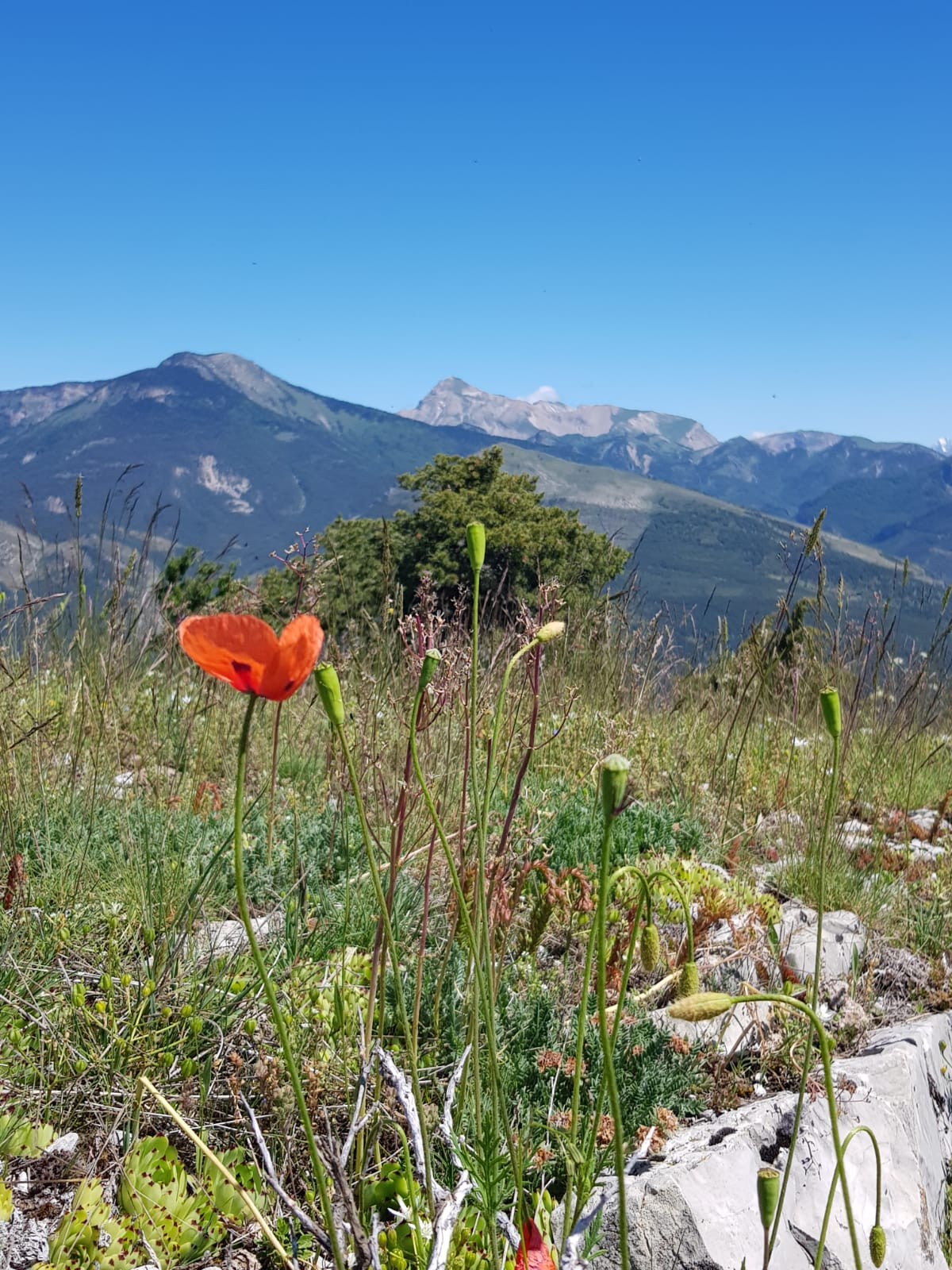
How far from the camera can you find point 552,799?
3561 mm

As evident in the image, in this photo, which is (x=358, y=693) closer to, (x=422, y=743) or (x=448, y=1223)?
(x=422, y=743)

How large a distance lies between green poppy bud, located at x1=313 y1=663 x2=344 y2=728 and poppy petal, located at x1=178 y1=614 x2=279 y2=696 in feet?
0.22

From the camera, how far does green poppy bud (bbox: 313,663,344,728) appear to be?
0.96m

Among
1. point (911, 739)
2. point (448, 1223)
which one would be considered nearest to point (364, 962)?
point (448, 1223)

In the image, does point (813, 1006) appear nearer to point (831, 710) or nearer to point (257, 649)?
point (831, 710)

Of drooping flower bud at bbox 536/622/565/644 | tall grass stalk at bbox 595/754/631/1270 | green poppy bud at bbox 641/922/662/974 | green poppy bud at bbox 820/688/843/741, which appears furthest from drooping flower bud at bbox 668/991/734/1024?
drooping flower bud at bbox 536/622/565/644

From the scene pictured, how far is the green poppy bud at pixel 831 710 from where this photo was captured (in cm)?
113

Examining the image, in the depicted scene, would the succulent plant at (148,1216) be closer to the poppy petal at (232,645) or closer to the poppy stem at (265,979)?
the poppy stem at (265,979)

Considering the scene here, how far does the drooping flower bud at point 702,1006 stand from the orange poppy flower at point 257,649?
513 millimetres

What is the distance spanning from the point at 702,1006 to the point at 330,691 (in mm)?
490

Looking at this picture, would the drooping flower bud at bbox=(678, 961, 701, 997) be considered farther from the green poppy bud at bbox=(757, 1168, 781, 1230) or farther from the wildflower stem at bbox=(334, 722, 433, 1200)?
the wildflower stem at bbox=(334, 722, 433, 1200)

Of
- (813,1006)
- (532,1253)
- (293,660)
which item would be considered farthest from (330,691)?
(813,1006)

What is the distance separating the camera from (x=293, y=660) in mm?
996

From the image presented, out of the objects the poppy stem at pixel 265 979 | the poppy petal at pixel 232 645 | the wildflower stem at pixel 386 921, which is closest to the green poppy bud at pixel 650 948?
the wildflower stem at pixel 386 921
